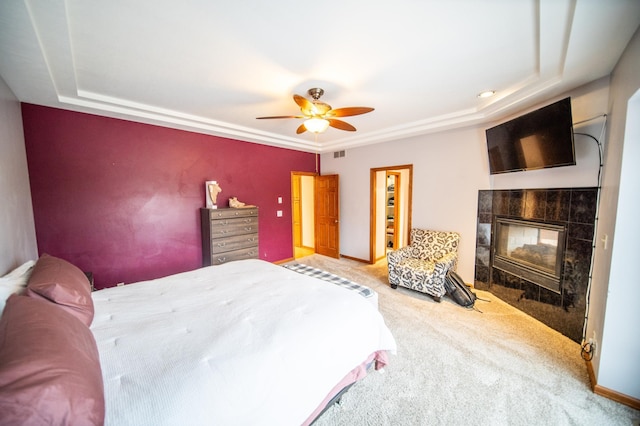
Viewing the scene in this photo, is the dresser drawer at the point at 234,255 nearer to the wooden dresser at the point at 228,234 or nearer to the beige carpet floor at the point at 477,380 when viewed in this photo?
the wooden dresser at the point at 228,234

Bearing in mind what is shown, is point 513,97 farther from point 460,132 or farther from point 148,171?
point 148,171

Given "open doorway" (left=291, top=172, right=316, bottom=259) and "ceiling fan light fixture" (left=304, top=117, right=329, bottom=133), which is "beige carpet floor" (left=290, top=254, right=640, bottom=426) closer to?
"ceiling fan light fixture" (left=304, top=117, right=329, bottom=133)

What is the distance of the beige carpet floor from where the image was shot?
162 cm

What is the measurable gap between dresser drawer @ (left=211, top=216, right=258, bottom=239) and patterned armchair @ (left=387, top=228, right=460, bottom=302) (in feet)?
7.60

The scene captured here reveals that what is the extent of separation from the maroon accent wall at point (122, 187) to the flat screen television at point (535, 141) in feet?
12.6

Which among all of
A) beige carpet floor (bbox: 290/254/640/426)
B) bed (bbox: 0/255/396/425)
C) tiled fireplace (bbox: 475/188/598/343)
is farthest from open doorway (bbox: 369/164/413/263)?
bed (bbox: 0/255/396/425)

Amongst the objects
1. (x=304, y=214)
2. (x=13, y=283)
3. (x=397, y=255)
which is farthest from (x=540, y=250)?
(x=304, y=214)

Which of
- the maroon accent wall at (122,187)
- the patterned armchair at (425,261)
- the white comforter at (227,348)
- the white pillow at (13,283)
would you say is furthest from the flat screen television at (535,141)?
the white pillow at (13,283)

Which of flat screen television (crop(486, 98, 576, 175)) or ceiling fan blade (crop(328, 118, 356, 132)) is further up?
ceiling fan blade (crop(328, 118, 356, 132))

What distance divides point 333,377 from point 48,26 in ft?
9.10

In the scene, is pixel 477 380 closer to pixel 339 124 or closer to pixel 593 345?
pixel 593 345

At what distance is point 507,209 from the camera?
3.19m

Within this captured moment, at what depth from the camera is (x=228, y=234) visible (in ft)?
12.9

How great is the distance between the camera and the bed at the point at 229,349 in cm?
97
